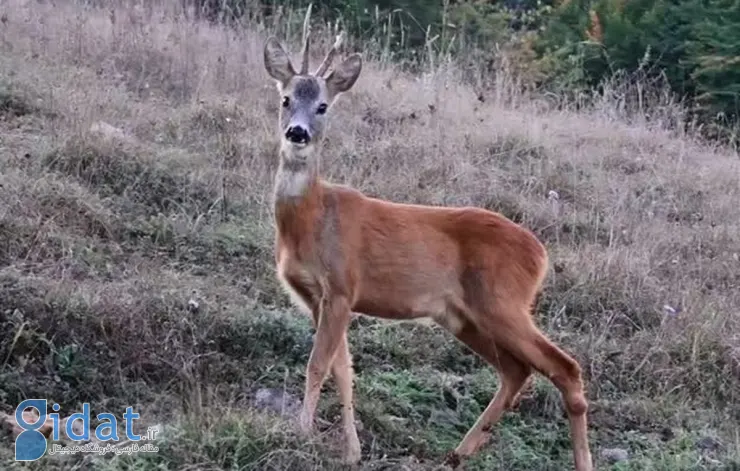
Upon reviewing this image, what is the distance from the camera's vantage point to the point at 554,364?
5.54 m

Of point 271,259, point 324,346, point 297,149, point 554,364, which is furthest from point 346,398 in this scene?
point 271,259

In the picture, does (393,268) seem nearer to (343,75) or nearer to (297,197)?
(297,197)

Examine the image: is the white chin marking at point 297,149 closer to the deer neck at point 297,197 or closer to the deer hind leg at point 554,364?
the deer neck at point 297,197

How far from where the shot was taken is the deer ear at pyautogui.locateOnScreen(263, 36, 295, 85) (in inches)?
224

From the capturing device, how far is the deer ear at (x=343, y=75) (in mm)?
5738

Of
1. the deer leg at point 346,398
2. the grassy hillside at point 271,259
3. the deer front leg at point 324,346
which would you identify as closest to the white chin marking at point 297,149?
the deer front leg at point 324,346

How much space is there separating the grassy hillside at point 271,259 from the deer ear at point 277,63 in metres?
1.14

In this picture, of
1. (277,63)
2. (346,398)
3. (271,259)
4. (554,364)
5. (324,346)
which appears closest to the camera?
(324,346)

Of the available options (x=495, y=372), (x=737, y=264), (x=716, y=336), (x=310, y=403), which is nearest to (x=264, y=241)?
(x=495, y=372)

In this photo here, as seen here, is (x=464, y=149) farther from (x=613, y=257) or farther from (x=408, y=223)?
(x=408, y=223)

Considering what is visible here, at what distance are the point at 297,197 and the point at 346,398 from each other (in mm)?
854

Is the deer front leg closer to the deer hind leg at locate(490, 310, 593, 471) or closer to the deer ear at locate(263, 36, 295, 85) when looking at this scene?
the deer hind leg at locate(490, 310, 593, 471)

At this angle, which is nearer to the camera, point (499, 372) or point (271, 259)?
point (499, 372)

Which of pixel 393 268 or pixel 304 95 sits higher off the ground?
pixel 304 95
